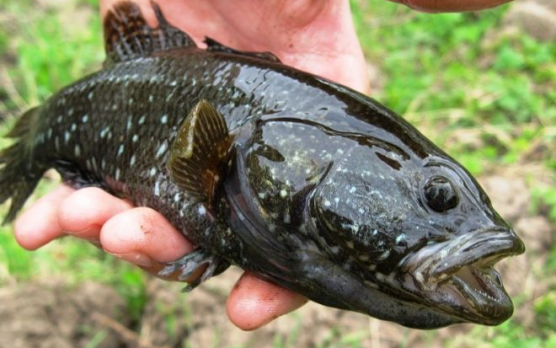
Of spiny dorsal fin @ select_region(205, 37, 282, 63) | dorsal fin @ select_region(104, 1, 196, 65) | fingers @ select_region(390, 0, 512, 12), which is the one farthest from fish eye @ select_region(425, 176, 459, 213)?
dorsal fin @ select_region(104, 1, 196, 65)

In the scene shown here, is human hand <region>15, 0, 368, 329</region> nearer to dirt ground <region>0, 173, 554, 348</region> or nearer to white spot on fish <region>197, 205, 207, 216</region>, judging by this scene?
white spot on fish <region>197, 205, 207, 216</region>

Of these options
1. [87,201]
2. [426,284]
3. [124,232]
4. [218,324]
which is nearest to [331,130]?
[426,284]

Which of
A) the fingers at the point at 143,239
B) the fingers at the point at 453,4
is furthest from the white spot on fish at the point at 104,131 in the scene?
the fingers at the point at 453,4

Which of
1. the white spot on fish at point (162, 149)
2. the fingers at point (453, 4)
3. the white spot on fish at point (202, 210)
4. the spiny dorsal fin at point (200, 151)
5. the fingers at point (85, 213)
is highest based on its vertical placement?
the fingers at point (453, 4)

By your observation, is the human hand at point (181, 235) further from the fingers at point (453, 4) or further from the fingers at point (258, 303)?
the fingers at point (453, 4)

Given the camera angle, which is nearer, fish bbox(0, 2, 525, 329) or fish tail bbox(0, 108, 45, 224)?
fish bbox(0, 2, 525, 329)

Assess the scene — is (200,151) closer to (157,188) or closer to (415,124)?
(157,188)

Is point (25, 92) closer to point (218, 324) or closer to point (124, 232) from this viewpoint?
point (218, 324)
